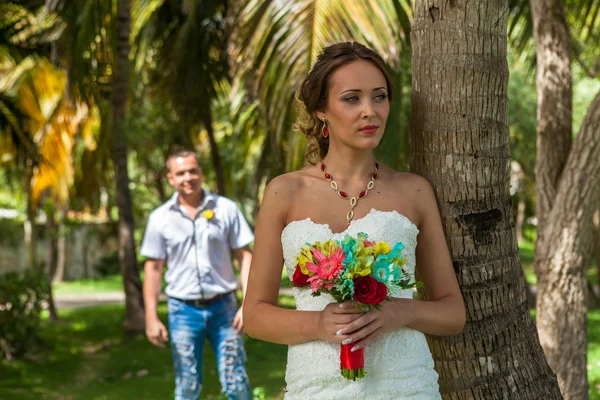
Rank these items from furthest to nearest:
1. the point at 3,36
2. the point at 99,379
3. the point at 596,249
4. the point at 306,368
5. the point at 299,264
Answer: the point at 596,249 → the point at 3,36 → the point at 99,379 → the point at 306,368 → the point at 299,264

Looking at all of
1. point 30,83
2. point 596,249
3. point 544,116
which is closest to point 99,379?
point 544,116

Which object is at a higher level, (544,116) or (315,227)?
(544,116)

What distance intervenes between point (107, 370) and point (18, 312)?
62.6 inches

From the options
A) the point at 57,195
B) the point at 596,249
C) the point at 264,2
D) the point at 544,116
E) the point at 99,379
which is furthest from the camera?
the point at 57,195

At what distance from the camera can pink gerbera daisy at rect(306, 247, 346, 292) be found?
2773 mm

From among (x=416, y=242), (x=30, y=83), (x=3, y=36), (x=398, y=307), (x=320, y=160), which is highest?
(x=30, y=83)

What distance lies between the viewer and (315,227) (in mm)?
3135

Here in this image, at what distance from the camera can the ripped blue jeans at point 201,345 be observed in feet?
20.5

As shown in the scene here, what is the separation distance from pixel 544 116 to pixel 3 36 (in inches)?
286

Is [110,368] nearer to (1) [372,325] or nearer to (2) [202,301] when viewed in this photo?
(2) [202,301]

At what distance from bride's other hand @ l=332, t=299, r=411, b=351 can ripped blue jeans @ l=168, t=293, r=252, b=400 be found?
350 centimetres

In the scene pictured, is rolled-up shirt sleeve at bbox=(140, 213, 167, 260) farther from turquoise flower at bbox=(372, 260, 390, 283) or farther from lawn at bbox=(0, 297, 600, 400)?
turquoise flower at bbox=(372, 260, 390, 283)

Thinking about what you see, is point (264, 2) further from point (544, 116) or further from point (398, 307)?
point (398, 307)

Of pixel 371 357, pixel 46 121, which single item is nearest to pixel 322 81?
pixel 371 357
